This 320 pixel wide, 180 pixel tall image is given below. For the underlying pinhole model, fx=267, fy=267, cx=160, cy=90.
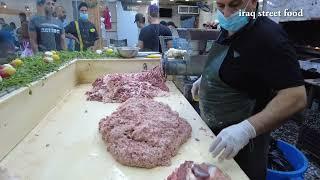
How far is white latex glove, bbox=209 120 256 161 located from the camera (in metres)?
1.18

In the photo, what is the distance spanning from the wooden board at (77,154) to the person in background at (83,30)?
2.71 meters

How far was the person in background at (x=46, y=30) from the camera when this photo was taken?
3381mm

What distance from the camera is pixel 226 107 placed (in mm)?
1518

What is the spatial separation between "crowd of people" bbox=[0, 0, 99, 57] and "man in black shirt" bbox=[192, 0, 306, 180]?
77.1 inches

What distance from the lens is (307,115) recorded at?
3.92 meters

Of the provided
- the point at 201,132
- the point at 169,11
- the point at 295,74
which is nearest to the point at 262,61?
the point at 295,74

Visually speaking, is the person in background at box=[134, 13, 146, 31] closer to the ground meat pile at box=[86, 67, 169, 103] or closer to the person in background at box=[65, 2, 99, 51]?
the person in background at box=[65, 2, 99, 51]

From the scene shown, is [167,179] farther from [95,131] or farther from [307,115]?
[307,115]

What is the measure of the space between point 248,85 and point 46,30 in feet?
10.2

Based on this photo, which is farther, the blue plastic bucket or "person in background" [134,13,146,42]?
"person in background" [134,13,146,42]

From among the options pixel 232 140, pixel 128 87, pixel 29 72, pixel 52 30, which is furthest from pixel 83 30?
pixel 232 140

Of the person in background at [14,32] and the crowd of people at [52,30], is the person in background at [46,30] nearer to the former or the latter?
the crowd of people at [52,30]

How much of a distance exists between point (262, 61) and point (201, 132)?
1.75 feet

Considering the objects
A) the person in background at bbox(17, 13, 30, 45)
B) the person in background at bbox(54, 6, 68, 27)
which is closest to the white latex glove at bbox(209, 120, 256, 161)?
the person in background at bbox(17, 13, 30, 45)
